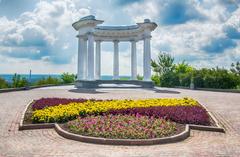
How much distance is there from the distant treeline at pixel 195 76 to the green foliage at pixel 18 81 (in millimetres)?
18164

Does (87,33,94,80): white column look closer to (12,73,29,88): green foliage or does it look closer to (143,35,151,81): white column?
(143,35,151,81): white column

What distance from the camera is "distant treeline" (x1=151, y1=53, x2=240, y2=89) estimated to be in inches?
1173

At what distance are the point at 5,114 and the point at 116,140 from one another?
642 cm

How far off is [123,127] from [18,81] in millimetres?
22884

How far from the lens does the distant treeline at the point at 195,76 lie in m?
29.8

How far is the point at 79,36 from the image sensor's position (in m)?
33.7

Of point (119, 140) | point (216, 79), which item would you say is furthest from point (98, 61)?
point (119, 140)

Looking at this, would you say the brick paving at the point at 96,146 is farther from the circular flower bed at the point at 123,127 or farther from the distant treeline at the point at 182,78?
the distant treeline at the point at 182,78

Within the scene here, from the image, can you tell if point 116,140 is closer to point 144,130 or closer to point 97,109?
point 144,130

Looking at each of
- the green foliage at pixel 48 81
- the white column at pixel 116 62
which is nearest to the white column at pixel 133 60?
the white column at pixel 116 62

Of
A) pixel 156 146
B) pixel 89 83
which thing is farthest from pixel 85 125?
pixel 89 83

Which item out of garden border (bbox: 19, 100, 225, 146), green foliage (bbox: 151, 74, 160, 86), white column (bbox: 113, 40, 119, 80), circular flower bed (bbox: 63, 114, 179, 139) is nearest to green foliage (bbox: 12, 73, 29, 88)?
white column (bbox: 113, 40, 119, 80)

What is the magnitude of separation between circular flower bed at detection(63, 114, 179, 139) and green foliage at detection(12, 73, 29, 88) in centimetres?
2038

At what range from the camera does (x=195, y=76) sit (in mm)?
33062
